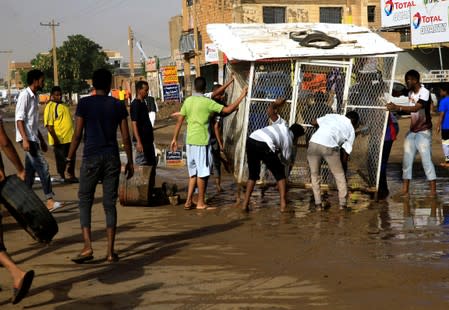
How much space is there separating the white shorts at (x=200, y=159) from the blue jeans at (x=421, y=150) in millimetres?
3045

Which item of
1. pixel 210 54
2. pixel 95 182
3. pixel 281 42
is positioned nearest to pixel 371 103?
pixel 281 42

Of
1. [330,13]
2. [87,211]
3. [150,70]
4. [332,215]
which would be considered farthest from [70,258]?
[150,70]

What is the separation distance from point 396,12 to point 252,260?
104 feet

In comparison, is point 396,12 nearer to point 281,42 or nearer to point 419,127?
point 281,42

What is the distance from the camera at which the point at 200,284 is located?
578 centimetres

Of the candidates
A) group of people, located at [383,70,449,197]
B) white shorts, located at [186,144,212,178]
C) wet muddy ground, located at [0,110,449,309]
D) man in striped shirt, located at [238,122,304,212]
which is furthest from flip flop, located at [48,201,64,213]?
group of people, located at [383,70,449,197]

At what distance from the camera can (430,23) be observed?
31.8m

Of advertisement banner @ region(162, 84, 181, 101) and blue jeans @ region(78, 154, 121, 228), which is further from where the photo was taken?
advertisement banner @ region(162, 84, 181, 101)

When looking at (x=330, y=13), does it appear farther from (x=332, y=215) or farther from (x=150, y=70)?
(x=332, y=215)

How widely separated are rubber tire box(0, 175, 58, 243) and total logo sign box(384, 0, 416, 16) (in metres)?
31.6

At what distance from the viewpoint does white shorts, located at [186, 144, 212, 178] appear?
9.42 m

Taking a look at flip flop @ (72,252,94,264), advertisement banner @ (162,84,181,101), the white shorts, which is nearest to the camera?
flip flop @ (72,252,94,264)

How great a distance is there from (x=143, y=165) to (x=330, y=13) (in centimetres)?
3671

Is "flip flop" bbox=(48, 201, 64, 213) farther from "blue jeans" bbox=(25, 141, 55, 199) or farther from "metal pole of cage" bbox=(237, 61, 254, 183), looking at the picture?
"metal pole of cage" bbox=(237, 61, 254, 183)
